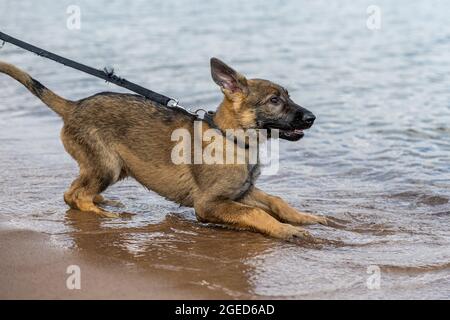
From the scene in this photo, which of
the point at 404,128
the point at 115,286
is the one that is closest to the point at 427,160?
the point at 404,128

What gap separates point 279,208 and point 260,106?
80 cm

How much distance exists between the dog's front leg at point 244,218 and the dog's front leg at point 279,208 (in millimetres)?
358

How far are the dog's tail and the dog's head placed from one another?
1220 millimetres

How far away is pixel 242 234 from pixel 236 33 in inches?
394

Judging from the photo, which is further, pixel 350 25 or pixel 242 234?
pixel 350 25

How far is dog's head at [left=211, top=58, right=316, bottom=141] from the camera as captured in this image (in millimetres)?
5676

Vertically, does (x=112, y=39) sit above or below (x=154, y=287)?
above

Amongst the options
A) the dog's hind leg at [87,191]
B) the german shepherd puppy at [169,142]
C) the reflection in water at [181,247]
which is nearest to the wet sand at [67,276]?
the reflection in water at [181,247]

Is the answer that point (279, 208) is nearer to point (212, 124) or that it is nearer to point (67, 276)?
point (212, 124)

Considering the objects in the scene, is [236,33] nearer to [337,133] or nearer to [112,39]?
[112,39]

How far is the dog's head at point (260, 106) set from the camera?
223 inches

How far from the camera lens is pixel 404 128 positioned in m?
8.79

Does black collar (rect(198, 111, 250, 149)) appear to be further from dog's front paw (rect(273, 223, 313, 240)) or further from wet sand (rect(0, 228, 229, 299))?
wet sand (rect(0, 228, 229, 299))
